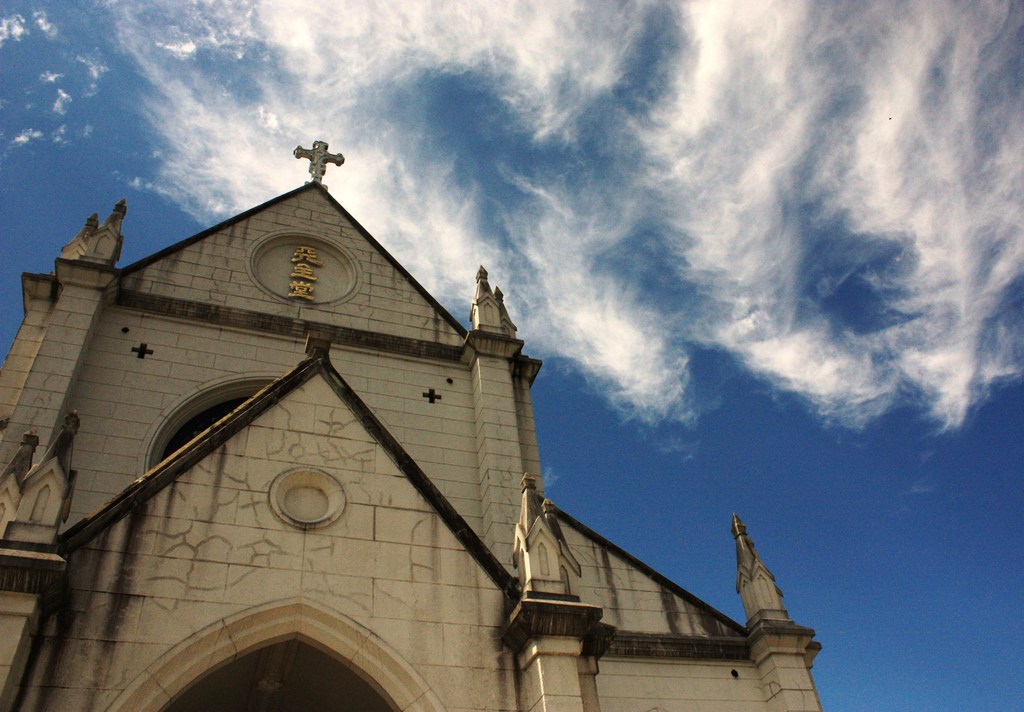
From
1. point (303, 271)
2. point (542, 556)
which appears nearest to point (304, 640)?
point (542, 556)

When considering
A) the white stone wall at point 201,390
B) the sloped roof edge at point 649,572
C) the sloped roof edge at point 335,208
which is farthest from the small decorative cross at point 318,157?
the sloped roof edge at point 649,572

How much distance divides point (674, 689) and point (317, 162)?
55.8 feet

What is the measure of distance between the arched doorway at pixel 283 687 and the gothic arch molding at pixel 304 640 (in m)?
2.73

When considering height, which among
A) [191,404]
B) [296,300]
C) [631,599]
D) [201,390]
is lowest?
[631,599]

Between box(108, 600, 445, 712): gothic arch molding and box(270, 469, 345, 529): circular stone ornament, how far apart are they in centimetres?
98

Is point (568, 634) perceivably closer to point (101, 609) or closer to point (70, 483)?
Answer: point (101, 609)

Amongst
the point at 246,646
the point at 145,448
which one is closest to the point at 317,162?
the point at 145,448

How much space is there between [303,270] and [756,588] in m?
Answer: 12.1

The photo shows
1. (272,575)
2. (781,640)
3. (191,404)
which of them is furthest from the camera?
(191,404)

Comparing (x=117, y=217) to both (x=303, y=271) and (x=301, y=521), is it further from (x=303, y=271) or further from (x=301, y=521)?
(x=301, y=521)

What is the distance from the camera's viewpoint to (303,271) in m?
18.8

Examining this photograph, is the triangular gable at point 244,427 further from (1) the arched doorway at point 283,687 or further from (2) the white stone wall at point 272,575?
(1) the arched doorway at point 283,687

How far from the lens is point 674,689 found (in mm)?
13352

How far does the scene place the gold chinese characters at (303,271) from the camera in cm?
1827
